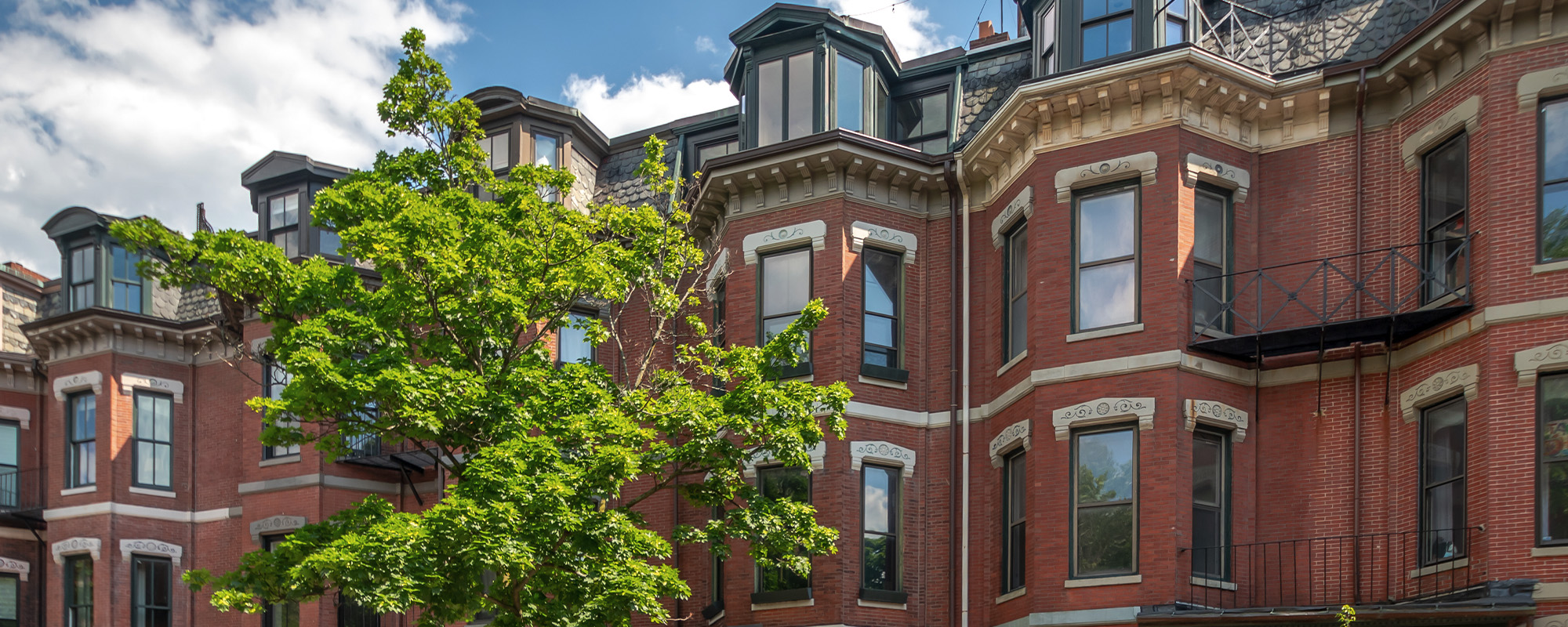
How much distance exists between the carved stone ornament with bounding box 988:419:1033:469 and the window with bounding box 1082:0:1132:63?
540cm

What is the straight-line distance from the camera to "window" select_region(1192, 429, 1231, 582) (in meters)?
18.3

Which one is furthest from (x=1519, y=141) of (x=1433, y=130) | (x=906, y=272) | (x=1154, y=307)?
(x=906, y=272)

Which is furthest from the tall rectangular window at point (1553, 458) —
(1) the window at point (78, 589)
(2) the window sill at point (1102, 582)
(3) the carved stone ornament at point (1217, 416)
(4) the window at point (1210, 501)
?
(1) the window at point (78, 589)

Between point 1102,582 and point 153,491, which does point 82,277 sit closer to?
point 153,491

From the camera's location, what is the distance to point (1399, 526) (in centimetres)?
1748

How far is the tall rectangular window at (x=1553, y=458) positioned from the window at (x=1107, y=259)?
200 inches

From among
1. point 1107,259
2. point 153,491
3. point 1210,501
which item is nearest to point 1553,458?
point 1210,501

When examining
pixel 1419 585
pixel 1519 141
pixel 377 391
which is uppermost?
pixel 1519 141

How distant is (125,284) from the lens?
30.6 m

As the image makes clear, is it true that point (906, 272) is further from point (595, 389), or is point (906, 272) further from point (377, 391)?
point (377, 391)

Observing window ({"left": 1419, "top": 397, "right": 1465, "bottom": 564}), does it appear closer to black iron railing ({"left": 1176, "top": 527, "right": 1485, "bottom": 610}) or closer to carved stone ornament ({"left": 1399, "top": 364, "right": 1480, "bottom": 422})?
black iron railing ({"left": 1176, "top": 527, "right": 1485, "bottom": 610})

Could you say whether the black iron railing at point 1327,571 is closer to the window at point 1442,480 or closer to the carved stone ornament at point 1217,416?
the window at point 1442,480

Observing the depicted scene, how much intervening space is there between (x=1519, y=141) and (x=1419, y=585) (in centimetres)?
540

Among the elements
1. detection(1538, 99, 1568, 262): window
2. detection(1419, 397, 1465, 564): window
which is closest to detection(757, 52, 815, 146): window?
detection(1419, 397, 1465, 564): window
